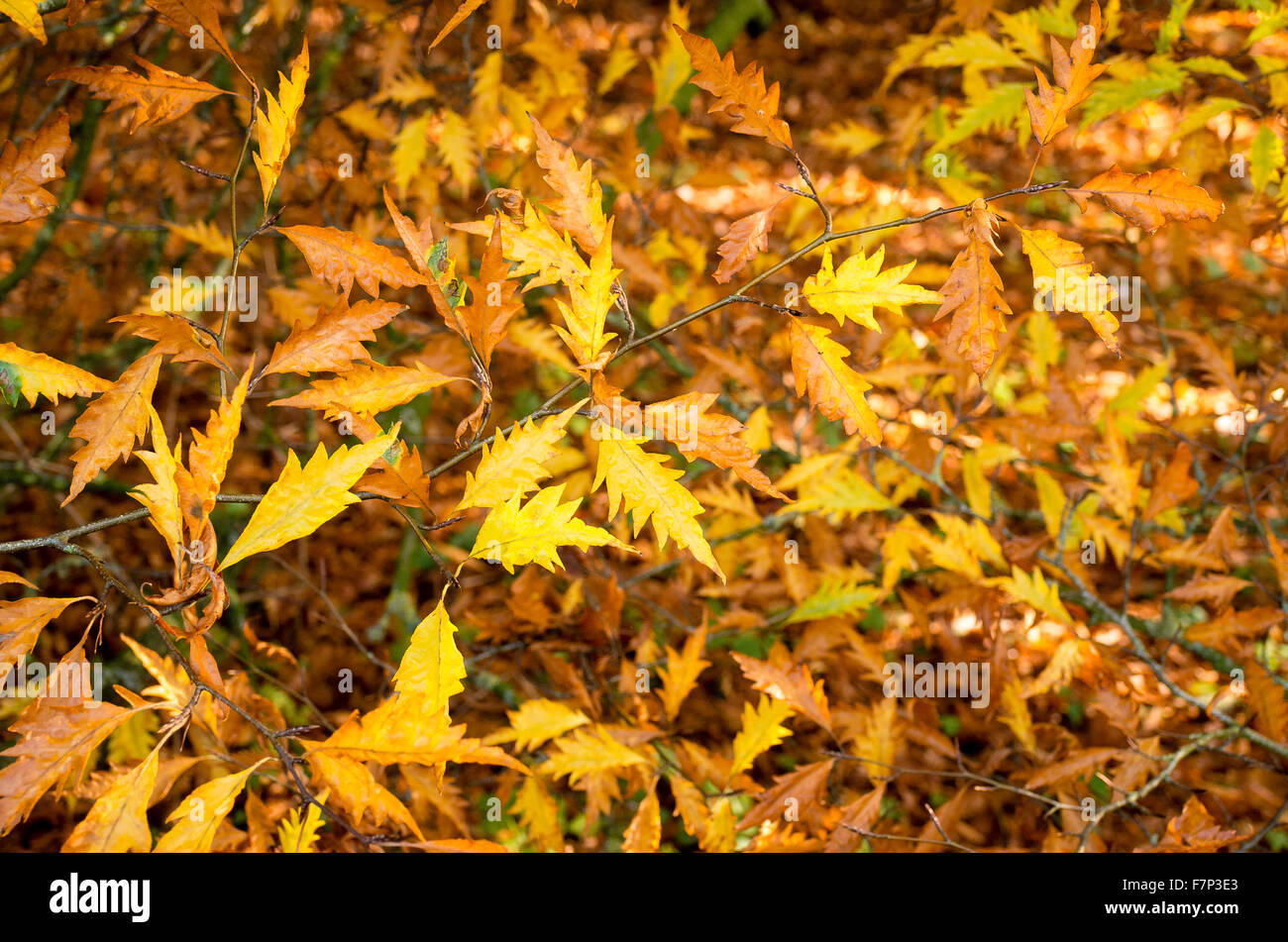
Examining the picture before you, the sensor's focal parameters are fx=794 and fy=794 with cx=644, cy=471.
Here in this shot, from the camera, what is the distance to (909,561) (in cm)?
158

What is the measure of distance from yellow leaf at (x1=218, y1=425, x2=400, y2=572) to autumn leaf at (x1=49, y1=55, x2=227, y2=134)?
44cm

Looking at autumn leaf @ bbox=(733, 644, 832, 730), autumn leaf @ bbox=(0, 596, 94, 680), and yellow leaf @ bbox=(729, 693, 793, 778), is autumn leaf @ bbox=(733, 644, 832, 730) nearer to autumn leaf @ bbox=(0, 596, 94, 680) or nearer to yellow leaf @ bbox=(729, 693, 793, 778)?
yellow leaf @ bbox=(729, 693, 793, 778)

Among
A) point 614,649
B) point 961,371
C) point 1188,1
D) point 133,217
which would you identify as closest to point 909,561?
point 961,371

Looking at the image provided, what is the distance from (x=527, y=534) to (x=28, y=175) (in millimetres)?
672

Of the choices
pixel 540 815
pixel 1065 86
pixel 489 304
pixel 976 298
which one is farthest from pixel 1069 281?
pixel 540 815

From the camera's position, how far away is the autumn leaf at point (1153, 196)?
82 centimetres

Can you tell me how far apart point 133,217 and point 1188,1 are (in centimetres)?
282

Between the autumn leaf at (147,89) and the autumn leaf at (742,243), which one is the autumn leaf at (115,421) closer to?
the autumn leaf at (147,89)

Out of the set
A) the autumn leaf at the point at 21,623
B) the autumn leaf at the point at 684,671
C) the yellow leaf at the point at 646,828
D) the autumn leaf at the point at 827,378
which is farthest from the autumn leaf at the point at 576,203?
the yellow leaf at the point at 646,828

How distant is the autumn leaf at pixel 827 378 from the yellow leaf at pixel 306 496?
44 centimetres

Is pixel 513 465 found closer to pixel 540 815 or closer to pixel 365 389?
pixel 365 389

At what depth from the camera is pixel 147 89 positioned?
90cm

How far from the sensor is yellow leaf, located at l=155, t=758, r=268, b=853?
2.58 ft
